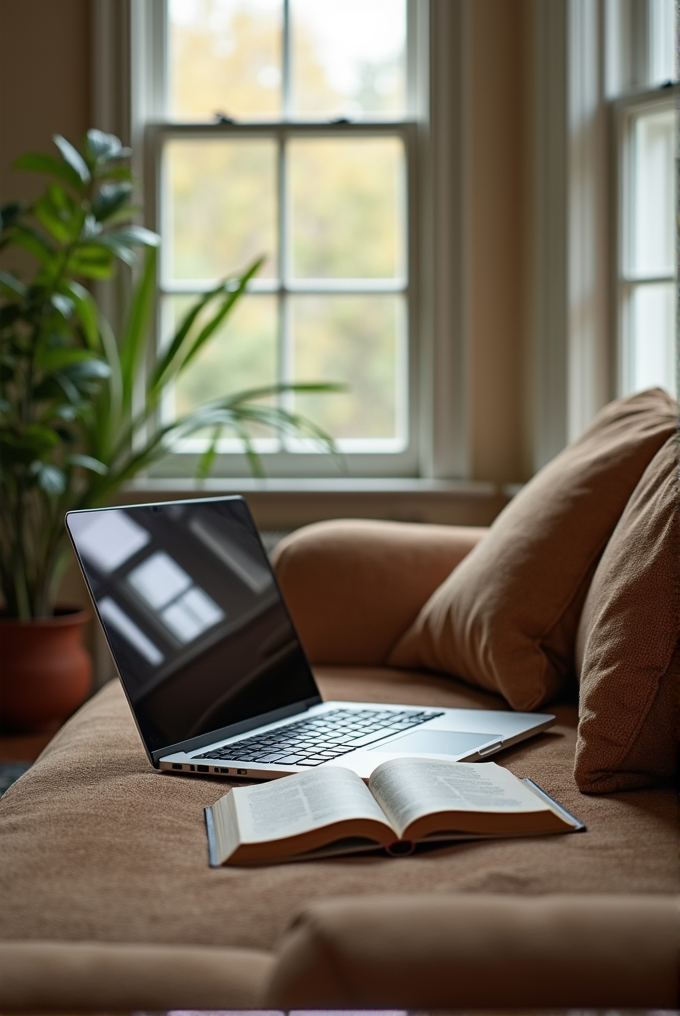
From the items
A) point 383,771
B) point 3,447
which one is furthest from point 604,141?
point 383,771

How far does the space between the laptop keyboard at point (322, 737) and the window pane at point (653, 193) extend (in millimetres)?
1522

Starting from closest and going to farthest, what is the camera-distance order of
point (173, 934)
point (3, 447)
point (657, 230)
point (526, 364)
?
point (173, 934) < point (3, 447) < point (657, 230) < point (526, 364)

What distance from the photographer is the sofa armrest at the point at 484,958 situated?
575 mm

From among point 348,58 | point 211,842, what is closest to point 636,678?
point 211,842

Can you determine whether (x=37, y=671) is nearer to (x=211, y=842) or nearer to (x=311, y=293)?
(x=311, y=293)

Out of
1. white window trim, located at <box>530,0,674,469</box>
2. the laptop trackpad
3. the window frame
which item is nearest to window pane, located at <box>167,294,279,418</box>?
white window trim, located at <box>530,0,674,469</box>

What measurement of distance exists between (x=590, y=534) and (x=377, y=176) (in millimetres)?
1753

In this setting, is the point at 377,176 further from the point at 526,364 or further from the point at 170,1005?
the point at 170,1005

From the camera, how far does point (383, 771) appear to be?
1062 millimetres

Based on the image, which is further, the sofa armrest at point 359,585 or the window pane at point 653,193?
the window pane at point 653,193

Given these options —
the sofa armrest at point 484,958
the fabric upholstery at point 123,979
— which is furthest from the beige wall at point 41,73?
the sofa armrest at point 484,958

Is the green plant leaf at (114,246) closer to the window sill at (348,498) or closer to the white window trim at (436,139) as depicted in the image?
the white window trim at (436,139)

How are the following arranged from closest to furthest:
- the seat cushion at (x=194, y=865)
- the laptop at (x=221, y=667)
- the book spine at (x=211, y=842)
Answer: the seat cushion at (x=194, y=865), the book spine at (x=211, y=842), the laptop at (x=221, y=667)

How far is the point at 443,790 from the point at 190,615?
52 centimetres
